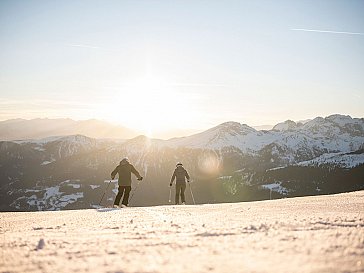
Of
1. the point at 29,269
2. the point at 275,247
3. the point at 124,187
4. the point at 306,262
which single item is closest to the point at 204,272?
the point at 306,262

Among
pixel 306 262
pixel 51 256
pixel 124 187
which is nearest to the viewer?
pixel 306 262

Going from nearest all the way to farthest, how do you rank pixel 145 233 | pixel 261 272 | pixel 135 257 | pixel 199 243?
pixel 261 272
pixel 135 257
pixel 199 243
pixel 145 233

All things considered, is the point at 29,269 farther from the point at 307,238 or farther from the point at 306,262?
the point at 307,238

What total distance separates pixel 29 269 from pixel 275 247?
2357mm

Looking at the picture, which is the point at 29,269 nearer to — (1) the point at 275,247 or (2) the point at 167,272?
(2) the point at 167,272

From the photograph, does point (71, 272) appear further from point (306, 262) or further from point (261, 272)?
point (306, 262)

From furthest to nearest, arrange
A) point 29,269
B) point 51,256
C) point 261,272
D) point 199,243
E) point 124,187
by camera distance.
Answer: point 124,187 < point 199,243 < point 51,256 < point 29,269 < point 261,272

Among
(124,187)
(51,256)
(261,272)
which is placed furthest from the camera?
(124,187)

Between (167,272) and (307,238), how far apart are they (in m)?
1.93

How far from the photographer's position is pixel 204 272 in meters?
2.61

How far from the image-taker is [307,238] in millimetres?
3814

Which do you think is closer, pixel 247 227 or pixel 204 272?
pixel 204 272

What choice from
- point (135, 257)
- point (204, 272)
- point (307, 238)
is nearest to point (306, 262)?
point (204, 272)

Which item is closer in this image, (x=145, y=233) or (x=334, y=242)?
(x=334, y=242)
